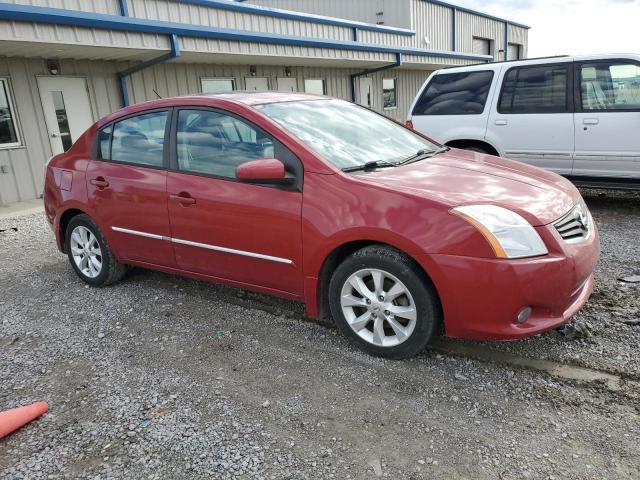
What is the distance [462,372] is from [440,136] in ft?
15.2

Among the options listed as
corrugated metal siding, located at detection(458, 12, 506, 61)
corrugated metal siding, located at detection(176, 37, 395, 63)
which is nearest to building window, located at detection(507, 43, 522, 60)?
corrugated metal siding, located at detection(458, 12, 506, 61)

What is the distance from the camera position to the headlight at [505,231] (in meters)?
2.75

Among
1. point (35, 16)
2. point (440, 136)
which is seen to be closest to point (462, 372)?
point (440, 136)

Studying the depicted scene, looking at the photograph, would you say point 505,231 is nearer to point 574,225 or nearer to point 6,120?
point 574,225

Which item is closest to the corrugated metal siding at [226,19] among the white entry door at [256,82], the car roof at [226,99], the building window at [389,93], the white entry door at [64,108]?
the white entry door at [256,82]

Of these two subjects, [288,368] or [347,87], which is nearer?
[288,368]

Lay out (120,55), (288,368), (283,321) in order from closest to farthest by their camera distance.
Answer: (288,368)
(283,321)
(120,55)

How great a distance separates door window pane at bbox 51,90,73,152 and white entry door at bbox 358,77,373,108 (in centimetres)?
960

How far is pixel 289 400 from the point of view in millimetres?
2850

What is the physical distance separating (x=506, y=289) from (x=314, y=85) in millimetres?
13552

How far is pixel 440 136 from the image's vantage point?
7051 mm

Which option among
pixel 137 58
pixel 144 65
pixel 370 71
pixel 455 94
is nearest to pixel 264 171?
pixel 455 94

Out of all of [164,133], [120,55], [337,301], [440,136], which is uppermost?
[120,55]

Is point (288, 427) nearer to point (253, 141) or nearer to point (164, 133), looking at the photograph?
point (253, 141)
